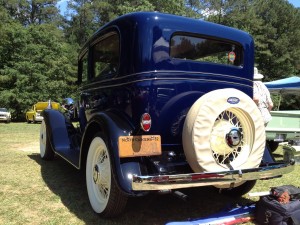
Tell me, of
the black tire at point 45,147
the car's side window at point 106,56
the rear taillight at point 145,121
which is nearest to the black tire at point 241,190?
the rear taillight at point 145,121

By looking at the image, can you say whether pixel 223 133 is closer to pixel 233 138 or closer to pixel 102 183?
pixel 233 138

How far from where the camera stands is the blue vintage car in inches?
124

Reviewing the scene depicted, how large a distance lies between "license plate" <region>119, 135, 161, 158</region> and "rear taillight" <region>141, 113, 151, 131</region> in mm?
95

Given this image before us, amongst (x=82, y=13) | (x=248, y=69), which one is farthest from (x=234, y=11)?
(x=248, y=69)

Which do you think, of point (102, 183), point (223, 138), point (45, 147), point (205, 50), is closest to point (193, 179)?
point (223, 138)

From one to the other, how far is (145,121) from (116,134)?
1.01 ft

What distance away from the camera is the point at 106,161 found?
3572mm

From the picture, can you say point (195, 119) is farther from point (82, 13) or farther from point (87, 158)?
point (82, 13)

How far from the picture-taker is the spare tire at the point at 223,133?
3.13 metres

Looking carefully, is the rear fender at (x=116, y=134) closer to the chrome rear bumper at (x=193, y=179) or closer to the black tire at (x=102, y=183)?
the black tire at (x=102, y=183)

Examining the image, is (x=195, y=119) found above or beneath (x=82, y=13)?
beneath

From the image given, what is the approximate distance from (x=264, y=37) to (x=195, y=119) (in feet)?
126

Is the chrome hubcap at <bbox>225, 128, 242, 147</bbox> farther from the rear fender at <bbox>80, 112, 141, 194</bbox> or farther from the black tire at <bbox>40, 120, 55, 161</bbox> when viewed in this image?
the black tire at <bbox>40, 120, 55, 161</bbox>

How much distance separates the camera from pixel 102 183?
3621 millimetres
